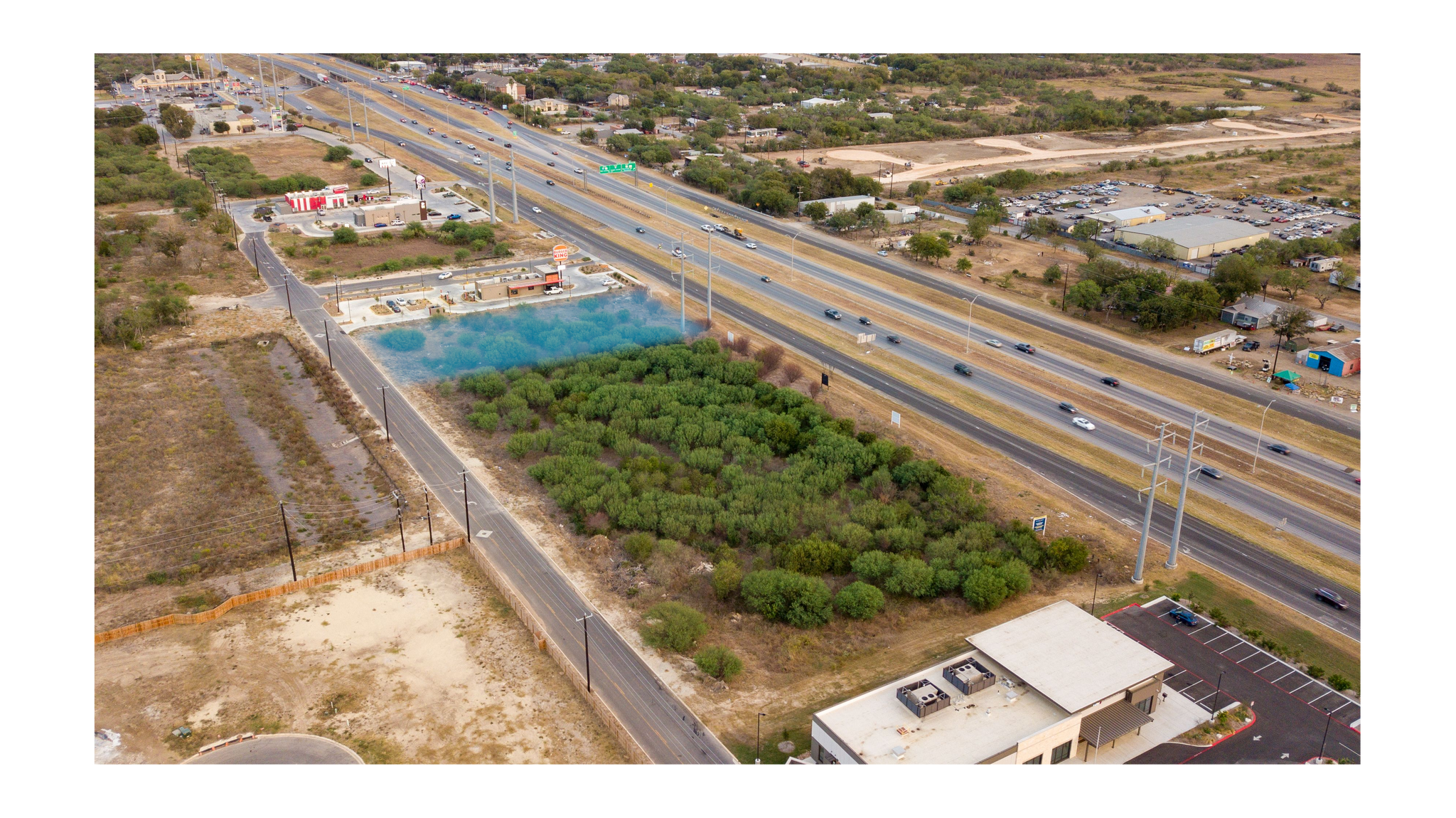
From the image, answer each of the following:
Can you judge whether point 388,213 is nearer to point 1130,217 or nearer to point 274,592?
point 274,592

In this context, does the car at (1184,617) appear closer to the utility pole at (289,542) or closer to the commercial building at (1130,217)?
the utility pole at (289,542)

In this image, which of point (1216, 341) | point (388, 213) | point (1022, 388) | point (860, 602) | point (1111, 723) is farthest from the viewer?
point (388, 213)

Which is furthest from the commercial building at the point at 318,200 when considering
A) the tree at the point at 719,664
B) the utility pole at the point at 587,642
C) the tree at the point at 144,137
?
the tree at the point at 719,664

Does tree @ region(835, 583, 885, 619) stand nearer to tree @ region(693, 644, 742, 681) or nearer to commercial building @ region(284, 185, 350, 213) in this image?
tree @ region(693, 644, 742, 681)

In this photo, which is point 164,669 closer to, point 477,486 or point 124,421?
point 477,486

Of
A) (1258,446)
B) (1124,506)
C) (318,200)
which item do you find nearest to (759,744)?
(1124,506)

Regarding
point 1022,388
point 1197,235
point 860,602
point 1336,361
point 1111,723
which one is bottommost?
point 1111,723
